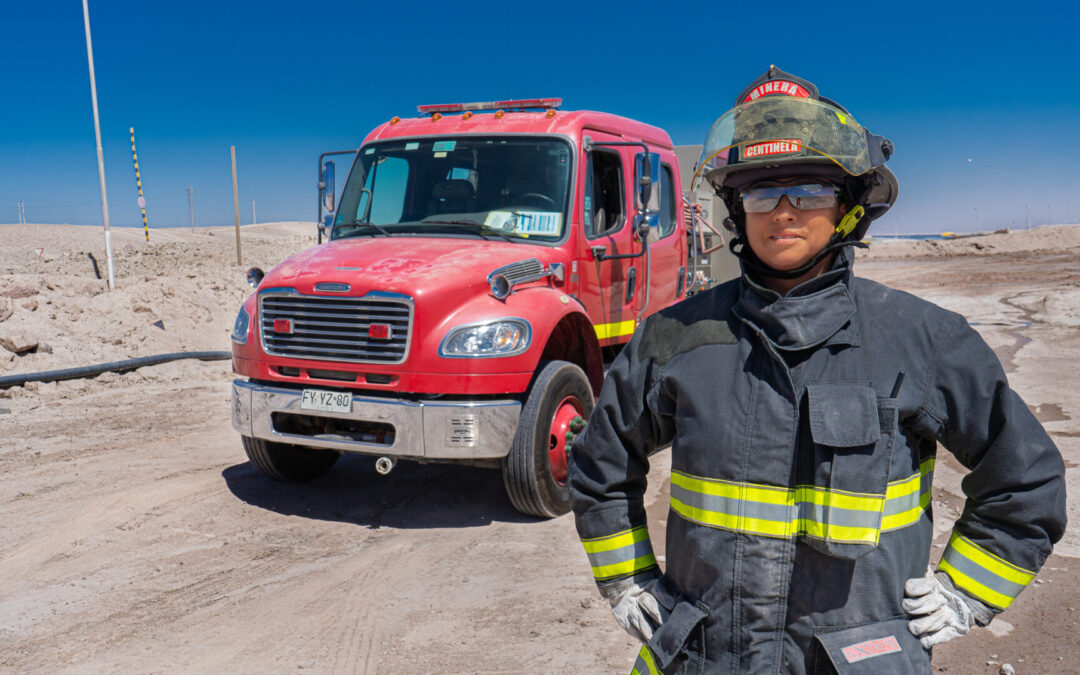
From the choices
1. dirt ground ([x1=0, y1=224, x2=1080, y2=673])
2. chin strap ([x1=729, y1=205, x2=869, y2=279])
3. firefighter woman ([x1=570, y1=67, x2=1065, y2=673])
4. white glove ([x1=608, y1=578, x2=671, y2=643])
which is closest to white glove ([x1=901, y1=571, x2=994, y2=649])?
firefighter woman ([x1=570, y1=67, x2=1065, y2=673])

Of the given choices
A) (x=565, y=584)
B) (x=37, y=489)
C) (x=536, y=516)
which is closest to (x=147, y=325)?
(x=37, y=489)

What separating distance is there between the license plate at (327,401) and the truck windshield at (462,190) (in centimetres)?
150

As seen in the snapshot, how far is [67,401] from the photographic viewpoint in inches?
366

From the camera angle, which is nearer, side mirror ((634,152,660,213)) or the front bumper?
the front bumper

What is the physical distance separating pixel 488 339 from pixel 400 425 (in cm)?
74

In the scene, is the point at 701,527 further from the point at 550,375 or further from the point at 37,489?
the point at 37,489

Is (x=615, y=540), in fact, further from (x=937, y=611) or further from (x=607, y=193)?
(x=607, y=193)

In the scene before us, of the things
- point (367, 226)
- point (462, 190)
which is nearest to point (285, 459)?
point (367, 226)

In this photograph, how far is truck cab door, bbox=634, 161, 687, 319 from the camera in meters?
7.27

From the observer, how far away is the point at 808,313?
1.84 m

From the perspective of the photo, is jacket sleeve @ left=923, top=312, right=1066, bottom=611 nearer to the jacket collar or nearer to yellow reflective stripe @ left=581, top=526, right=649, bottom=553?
the jacket collar

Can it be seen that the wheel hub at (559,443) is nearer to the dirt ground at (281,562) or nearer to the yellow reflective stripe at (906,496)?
the dirt ground at (281,562)

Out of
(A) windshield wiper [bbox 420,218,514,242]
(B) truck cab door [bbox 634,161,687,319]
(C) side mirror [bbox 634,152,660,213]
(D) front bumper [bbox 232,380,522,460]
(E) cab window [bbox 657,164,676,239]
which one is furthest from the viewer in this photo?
(E) cab window [bbox 657,164,676,239]

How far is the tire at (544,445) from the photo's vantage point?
5.31 m
